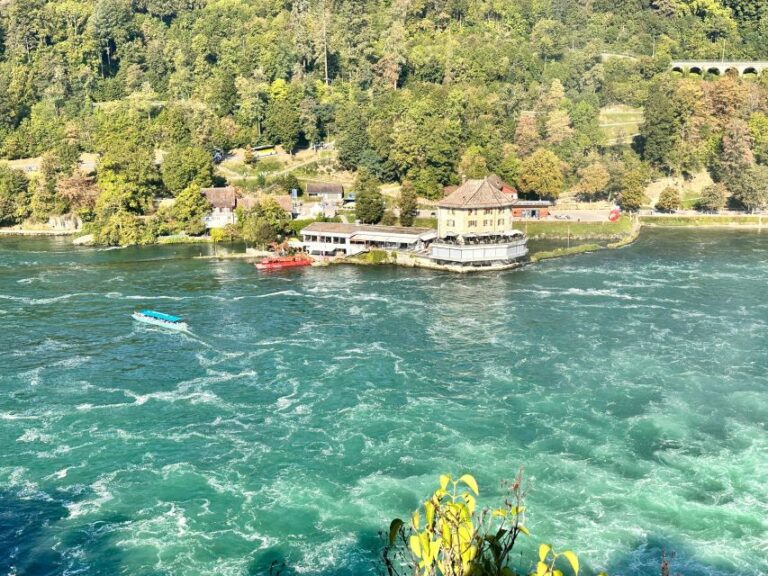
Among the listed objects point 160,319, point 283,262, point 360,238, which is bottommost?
point 160,319

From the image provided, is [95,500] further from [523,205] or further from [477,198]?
[523,205]

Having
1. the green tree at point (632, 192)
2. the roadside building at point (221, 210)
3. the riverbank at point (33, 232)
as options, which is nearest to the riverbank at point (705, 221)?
the green tree at point (632, 192)

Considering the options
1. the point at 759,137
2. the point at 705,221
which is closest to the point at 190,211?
the point at 705,221

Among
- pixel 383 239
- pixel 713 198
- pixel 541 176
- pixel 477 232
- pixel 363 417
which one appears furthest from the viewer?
pixel 713 198

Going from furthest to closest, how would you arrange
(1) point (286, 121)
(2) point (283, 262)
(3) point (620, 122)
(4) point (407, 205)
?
(3) point (620, 122), (1) point (286, 121), (4) point (407, 205), (2) point (283, 262)

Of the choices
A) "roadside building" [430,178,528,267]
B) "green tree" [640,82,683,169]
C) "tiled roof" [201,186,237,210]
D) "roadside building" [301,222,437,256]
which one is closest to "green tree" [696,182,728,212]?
"green tree" [640,82,683,169]

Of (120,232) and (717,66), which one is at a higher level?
(717,66)

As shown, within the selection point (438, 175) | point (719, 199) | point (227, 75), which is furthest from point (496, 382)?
point (227, 75)
